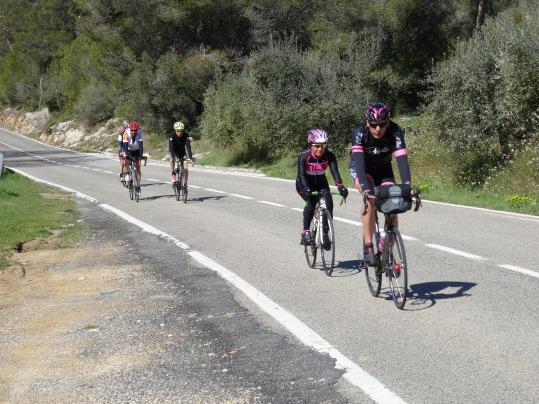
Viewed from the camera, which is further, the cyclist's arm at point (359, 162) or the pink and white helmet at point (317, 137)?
the pink and white helmet at point (317, 137)

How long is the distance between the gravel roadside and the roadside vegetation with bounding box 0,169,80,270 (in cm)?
244

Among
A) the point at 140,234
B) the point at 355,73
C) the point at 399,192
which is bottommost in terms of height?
the point at 140,234

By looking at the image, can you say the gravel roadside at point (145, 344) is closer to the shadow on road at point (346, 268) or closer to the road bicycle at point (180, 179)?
the shadow on road at point (346, 268)

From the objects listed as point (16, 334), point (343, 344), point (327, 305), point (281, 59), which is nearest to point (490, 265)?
point (327, 305)

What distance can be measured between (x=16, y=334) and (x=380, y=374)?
3608mm

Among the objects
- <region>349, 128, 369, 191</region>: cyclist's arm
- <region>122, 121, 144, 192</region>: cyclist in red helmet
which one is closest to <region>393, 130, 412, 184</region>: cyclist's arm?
<region>349, 128, 369, 191</region>: cyclist's arm

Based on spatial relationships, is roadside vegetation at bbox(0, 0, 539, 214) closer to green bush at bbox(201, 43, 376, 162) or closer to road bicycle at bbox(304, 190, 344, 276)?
green bush at bbox(201, 43, 376, 162)

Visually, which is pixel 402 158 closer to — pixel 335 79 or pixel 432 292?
pixel 432 292

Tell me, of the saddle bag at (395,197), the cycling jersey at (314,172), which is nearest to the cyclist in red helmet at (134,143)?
the cycling jersey at (314,172)

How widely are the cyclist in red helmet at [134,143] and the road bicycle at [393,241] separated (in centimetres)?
1277

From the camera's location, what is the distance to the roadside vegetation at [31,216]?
1256 centimetres

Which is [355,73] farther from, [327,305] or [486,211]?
[327,305]

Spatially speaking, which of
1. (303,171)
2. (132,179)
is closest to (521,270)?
(303,171)

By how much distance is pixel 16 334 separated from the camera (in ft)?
21.7
